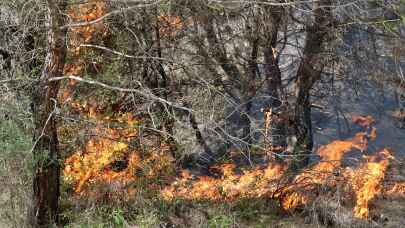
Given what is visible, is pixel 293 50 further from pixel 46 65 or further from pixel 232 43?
pixel 46 65

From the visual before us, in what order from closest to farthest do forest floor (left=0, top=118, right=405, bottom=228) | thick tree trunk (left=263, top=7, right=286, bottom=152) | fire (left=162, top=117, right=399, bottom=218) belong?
forest floor (left=0, top=118, right=405, bottom=228) → fire (left=162, top=117, right=399, bottom=218) → thick tree trunk (left=263, top=7, right=286, bottom=152)

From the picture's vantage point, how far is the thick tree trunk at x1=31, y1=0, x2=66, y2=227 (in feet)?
23.4

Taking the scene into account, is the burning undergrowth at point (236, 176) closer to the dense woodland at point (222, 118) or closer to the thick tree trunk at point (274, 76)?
the dense woodland at point (222, 118)

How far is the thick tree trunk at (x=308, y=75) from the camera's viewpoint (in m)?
10.1

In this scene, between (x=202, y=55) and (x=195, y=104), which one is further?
(x=202, y=55)

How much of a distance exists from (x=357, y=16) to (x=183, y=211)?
4.51 m

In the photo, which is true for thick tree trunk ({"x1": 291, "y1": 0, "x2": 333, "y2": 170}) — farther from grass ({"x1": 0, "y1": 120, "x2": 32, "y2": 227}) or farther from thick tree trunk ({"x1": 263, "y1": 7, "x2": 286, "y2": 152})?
grass ({"x1": 0, "y1": 120, "x2": 32, "y2": 227})

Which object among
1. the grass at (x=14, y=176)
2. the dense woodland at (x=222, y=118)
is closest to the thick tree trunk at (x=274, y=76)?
the dense woodland at (x=222, y=118)

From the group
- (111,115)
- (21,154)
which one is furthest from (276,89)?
(21,154)

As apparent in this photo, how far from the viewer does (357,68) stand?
35.8 ft

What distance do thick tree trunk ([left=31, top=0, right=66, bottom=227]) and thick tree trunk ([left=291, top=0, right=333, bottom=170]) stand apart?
444 cm

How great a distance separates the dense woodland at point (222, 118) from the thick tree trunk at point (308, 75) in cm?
3

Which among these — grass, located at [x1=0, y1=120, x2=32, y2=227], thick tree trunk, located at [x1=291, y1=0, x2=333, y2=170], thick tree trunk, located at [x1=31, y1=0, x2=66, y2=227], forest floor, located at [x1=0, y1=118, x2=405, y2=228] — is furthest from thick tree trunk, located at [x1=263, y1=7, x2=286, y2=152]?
grass, located at [x1=0, y1=120, x2=32, y2=227]

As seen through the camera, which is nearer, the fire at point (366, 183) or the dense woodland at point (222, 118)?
the dense woodland at point (222, 118)
